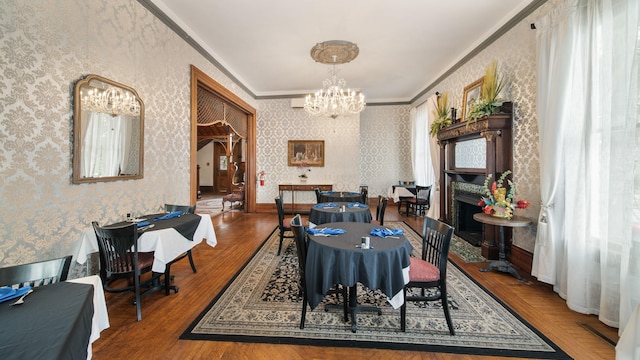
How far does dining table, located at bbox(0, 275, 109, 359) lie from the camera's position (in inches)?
36.3

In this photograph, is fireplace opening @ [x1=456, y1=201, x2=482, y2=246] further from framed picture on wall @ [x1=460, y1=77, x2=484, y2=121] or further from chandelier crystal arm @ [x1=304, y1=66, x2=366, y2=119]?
chandelier crystal arm @ [x1=304, y1=66, x2=366, y2=119]

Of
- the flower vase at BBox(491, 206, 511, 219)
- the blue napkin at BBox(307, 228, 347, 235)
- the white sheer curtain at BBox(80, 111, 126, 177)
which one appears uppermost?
the white sheer curtain at BBox(80, 111, 126, 177)

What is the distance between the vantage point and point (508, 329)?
2271 mm

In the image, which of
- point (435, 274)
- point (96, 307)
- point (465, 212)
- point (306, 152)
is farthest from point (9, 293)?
point (306, 152)

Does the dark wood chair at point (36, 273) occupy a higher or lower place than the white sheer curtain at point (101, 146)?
lower

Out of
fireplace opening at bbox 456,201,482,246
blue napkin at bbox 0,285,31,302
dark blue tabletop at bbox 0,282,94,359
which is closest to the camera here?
dark blue tabletop at bbox 0,282,94,359

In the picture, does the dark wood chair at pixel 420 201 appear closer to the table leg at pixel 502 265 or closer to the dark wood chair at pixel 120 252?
the table leg at pixel 502 265

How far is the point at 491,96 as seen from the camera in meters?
3.86

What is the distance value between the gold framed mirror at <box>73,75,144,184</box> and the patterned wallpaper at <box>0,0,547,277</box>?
0.27 feet

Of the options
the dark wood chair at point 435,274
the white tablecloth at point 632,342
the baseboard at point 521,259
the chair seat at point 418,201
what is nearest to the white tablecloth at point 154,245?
the dark wood chair at point 435,274

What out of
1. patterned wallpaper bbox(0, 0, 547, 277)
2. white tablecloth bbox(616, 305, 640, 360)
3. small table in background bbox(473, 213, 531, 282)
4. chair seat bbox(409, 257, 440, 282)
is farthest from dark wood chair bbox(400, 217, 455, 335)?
patterned wallpaper bbox(0, 0, 547, 277)

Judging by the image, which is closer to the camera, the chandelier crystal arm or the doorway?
the doorway

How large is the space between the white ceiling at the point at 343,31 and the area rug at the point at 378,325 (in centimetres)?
380

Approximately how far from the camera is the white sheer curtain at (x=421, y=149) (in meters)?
7.41
